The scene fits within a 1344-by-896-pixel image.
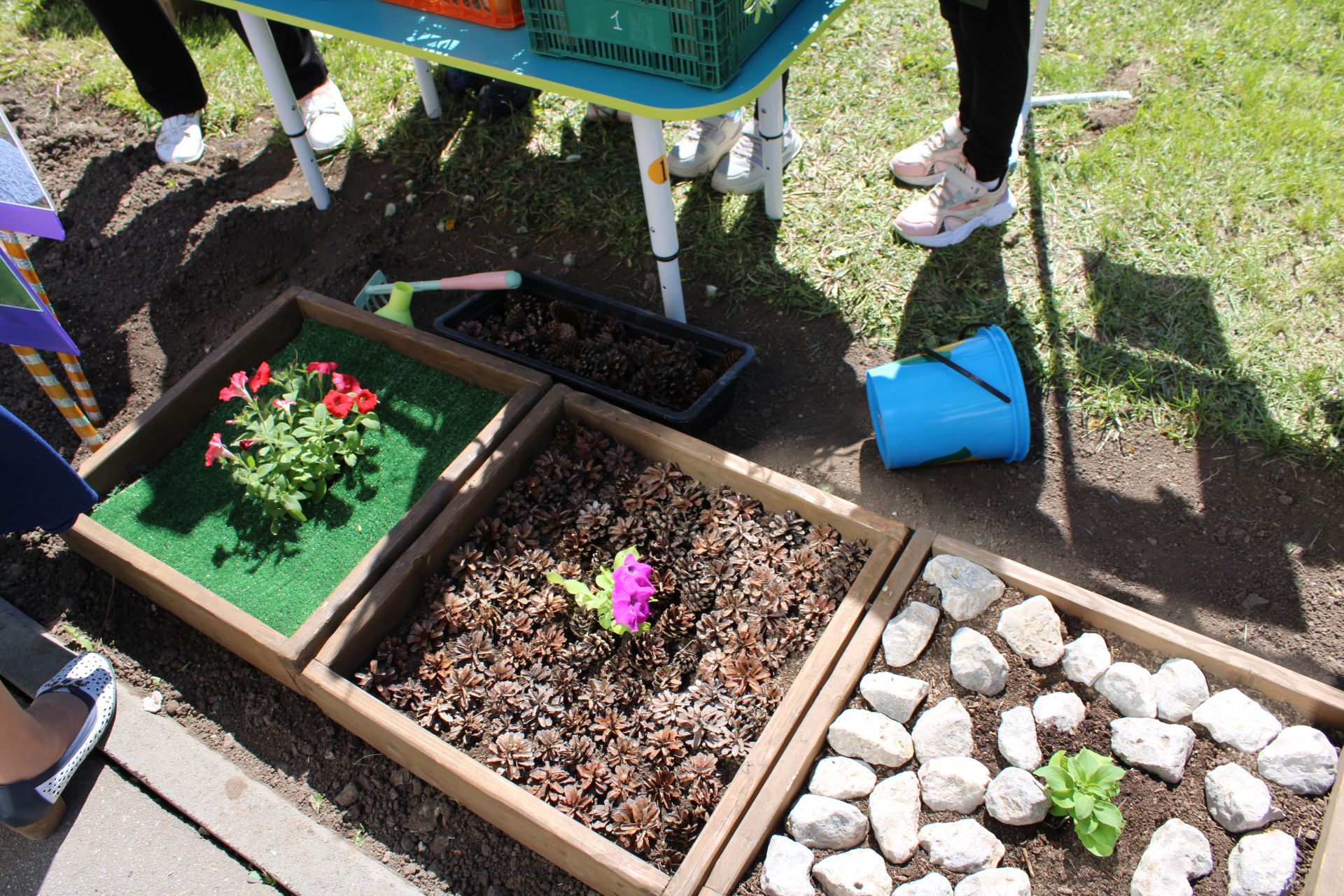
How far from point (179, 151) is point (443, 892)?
3.51 metres

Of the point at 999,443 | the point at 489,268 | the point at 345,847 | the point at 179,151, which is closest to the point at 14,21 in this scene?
the point at 179,151

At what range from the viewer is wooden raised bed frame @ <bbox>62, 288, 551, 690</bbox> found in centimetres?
230

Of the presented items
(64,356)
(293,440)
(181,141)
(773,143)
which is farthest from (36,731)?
(181,141)

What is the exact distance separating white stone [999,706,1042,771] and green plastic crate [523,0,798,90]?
1.70 metres

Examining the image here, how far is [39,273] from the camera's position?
3771mm

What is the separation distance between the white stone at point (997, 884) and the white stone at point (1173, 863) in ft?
0.71

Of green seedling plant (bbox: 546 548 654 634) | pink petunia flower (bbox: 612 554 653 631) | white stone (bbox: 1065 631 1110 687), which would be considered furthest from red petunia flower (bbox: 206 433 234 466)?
white stone (bbox: 1065 631 1110 687)

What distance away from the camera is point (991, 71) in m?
2.77

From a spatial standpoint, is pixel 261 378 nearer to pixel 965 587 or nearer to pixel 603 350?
pixel 603 350

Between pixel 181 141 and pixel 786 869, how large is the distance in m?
4.05

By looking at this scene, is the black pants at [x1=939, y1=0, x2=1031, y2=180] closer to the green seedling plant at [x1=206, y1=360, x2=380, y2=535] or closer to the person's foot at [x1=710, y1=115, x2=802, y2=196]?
the person's foot at [x1=710, y1=115, x2=802, y2=196]

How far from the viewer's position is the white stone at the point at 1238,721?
1.91 meters

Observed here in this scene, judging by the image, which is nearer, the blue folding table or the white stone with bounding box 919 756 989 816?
the white stone with bounding box 919 756 989 816

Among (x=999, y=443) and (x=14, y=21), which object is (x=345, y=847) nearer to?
Answer: (x=999, y=443)
